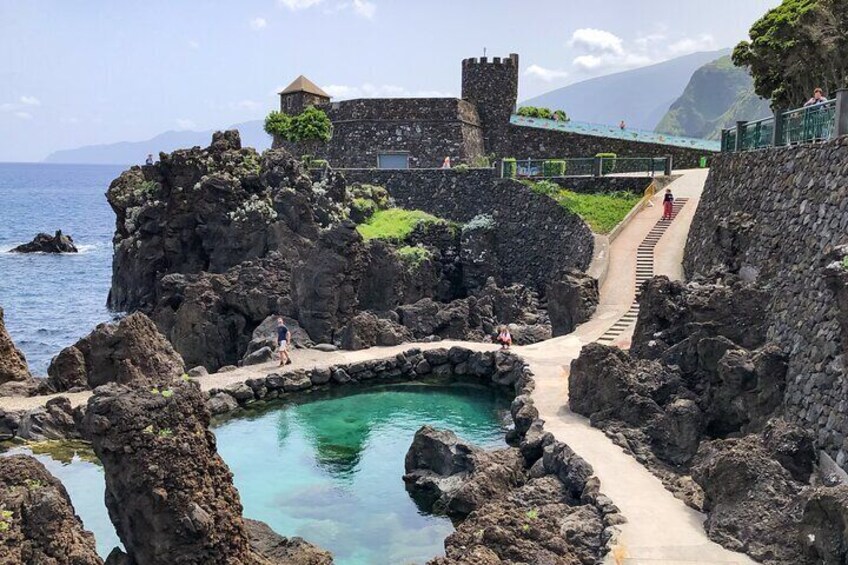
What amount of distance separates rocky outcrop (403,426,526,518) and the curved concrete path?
1941 mm

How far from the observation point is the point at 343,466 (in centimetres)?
2364

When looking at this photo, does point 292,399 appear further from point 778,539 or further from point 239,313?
point 778,539

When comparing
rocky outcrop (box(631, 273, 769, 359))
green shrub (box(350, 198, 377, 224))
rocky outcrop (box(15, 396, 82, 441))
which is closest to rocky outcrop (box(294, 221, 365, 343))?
rocky outcrop (box(15, 396, 82, 441))

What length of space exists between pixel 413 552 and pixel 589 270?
22.8 metres

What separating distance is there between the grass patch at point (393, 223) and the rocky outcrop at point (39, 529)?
34445mm

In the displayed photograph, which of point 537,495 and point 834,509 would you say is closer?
point 834,509

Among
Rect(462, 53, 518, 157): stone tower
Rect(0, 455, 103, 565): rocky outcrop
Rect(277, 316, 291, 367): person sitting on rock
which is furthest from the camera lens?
Rect(462, 53, 518, 157): stone tower

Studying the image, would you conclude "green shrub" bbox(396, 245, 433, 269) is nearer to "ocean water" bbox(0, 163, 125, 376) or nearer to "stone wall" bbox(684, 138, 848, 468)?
"stone wall" bbox(684, 138, 848, 468)

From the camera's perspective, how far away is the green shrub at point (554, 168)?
167ft

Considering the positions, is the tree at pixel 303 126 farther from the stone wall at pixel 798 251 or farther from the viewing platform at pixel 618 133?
the stone wall at pixel 798 251

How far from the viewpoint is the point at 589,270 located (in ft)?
127

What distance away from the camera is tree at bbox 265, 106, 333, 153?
197 ft

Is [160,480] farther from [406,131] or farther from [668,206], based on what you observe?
[406,131]

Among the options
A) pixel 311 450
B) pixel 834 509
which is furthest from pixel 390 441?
pixel 834 509
